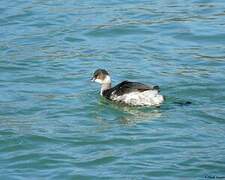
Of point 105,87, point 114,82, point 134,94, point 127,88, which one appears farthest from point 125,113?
point 114,82

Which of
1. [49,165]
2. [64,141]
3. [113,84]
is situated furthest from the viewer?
[113,84]

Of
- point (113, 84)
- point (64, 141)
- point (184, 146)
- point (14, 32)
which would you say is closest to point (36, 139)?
point (64, 141)

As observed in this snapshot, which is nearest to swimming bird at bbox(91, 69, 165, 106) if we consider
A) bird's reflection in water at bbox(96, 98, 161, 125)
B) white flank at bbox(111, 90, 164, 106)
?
white flank at bbox(111, 90, 164, 106)

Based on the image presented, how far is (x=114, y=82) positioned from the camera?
765 inches

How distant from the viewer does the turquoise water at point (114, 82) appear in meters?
14.4

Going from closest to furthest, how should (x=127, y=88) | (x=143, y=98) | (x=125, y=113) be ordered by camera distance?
(x=125, y=113)
(x=143, y=98)
(x=127, y=88)

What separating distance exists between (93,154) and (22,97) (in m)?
3.65

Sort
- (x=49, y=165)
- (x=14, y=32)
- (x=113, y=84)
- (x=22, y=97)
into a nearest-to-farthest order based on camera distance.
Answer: (x=49, y=165)
(x=22, y=97)
(x=113, y=84)
(x=14, y=32)

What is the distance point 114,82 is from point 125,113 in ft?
7.73

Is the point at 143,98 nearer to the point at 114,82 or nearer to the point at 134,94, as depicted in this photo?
the point at 134,94

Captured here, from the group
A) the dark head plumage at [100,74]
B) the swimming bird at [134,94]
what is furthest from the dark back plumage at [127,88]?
the dark head plumage at [100,74]

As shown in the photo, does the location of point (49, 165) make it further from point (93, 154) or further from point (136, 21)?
point (136, 21)

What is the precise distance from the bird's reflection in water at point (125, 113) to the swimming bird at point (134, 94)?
0.10 metres

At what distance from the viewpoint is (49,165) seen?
14.3m
